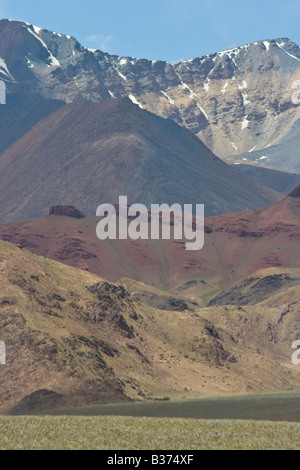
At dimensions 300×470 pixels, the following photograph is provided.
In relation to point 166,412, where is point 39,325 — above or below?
above

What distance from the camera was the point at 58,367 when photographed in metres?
170

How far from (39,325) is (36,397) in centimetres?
2155

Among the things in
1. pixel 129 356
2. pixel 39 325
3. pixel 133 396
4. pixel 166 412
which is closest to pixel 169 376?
pixel 129 356

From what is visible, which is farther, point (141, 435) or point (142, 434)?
point (142, 434)
